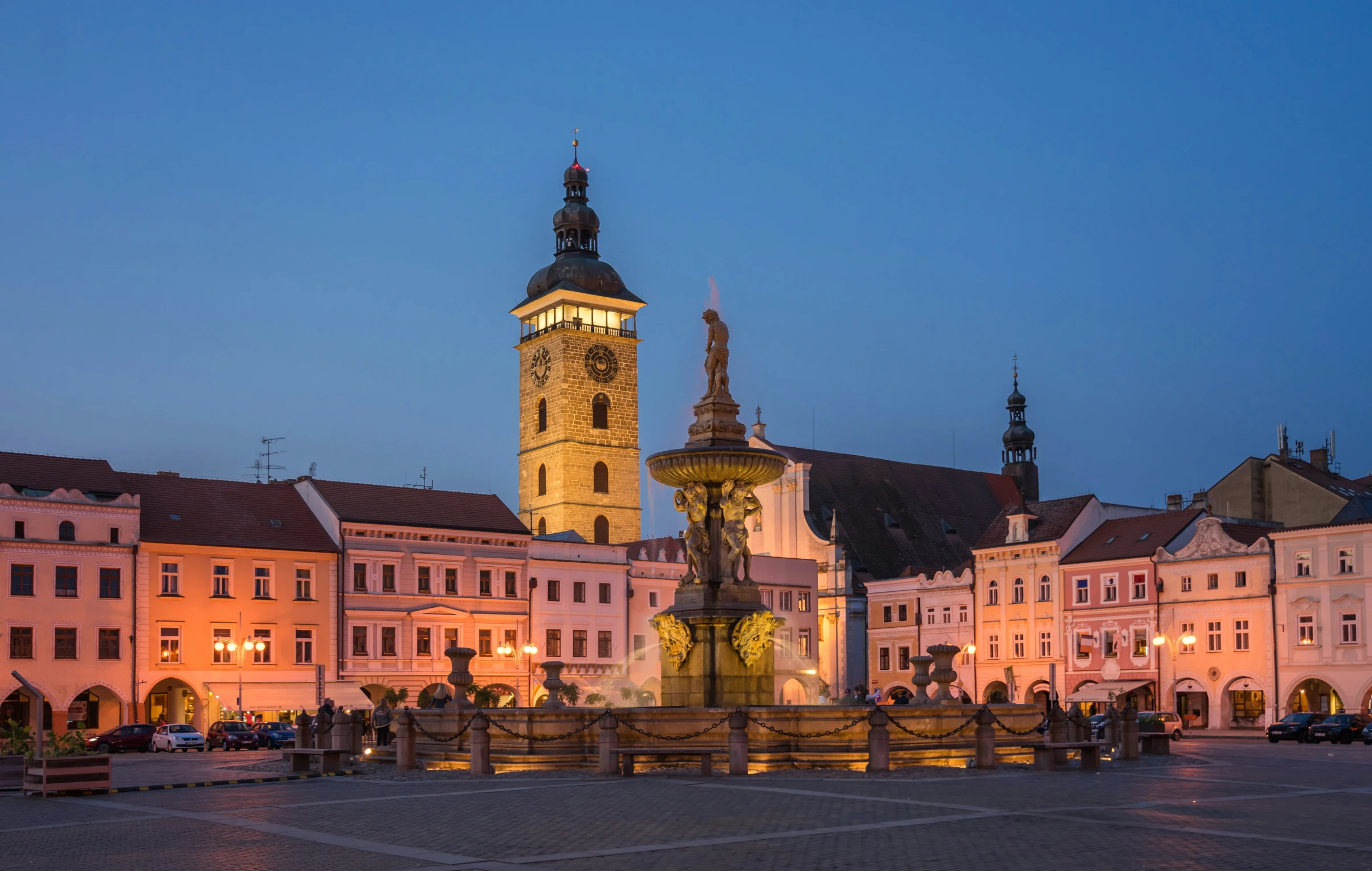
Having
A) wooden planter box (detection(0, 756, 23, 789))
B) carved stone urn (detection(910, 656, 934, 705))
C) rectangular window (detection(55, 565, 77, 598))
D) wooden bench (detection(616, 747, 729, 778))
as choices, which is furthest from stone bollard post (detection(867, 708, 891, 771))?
rectangular window (detection(55, 565, 77, 598))

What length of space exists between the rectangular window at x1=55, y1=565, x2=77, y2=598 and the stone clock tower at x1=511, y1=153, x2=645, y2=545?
4280cm

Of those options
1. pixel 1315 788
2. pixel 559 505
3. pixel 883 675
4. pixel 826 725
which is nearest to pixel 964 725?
pixel 826 725

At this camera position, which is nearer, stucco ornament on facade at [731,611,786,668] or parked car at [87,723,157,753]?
stucco ornament on facade at [731,611,786,668]

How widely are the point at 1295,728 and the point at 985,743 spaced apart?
2592 centimetres

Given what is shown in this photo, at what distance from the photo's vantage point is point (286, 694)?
186 feet

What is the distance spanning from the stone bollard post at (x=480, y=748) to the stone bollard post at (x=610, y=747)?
1.94 meters

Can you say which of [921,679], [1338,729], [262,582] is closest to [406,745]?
[921,679]

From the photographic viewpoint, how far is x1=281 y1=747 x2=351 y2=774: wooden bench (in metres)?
26.8

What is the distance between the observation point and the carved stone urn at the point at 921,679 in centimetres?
2829

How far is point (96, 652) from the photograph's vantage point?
176ft

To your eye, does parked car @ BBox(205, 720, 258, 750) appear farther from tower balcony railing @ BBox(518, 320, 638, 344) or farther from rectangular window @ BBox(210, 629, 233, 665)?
tower balcony railing @ BBox(518, 320, 638, 344)

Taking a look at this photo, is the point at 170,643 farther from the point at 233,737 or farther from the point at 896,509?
the point at 896,509

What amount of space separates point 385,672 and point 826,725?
3757cm

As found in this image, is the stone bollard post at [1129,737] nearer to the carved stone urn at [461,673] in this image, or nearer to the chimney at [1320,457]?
the carved stone urn at [461,673]
